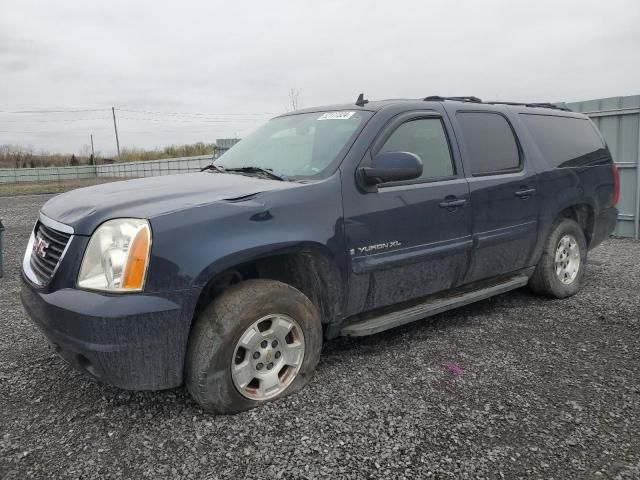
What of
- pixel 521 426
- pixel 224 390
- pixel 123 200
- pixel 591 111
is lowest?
pixel 521 426

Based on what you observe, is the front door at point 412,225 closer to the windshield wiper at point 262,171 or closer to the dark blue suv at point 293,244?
the dark blue suv at point 293,244

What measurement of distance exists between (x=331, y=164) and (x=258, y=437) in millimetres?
1669

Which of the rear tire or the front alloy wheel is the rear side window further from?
the front alloy wheel

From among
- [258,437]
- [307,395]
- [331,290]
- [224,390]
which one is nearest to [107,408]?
[224,390]

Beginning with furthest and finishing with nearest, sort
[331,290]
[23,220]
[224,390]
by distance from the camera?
[23,220] < [331,290] < [224,390]

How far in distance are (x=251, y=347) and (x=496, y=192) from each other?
237 cm

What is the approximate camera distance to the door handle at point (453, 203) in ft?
11.6

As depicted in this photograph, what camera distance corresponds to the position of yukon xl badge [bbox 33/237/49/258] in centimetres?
279

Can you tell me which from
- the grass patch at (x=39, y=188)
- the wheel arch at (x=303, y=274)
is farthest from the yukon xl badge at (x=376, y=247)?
the grass patch at (x=39, y=188)

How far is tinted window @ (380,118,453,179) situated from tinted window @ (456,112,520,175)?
0.79 feet

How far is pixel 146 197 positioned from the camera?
2752 millimetres

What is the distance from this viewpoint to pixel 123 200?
106 inches

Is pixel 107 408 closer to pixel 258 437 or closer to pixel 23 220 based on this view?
pixel 258 437

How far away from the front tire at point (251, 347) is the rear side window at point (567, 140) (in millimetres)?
2953
